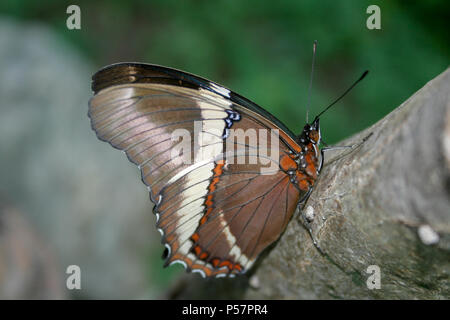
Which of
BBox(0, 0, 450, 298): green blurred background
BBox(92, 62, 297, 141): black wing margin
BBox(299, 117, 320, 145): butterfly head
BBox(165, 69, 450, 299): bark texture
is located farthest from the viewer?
BBox(0, 0, 450, 298): green blurred background

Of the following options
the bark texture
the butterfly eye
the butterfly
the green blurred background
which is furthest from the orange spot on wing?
the green blurred background

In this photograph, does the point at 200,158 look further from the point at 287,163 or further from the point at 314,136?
the point at 314,136

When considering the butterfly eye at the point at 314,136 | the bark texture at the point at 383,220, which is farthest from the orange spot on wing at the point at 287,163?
the bark texture at the point at 383,220

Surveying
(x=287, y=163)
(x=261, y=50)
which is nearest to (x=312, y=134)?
(x=287, y=163)

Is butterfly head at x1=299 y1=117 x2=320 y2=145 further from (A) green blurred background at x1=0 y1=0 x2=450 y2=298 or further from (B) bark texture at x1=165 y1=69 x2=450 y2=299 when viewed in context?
(A) green blurred background at x1=0 y1=0 x2=450 y2=298
